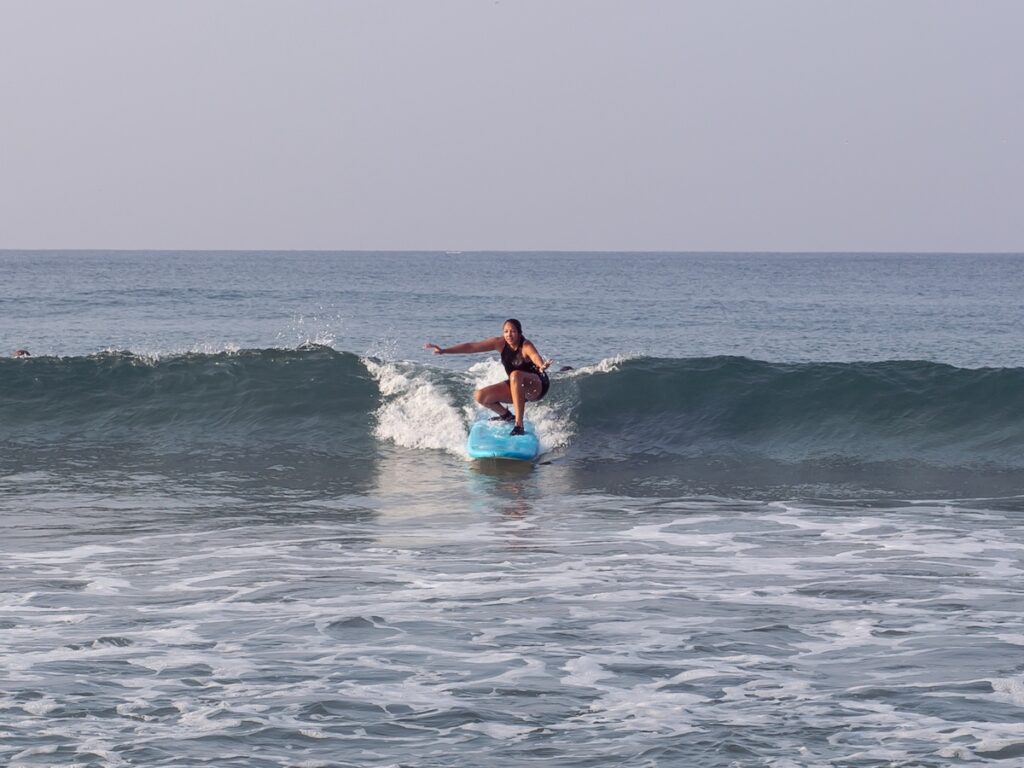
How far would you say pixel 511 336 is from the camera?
15.6 meters

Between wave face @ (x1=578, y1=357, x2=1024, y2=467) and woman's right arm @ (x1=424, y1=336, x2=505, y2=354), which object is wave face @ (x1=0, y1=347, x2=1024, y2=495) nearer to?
wave face @ (x1=578, y1=357, x2=1024, y2=467)

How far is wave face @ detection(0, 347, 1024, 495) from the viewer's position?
16.1m

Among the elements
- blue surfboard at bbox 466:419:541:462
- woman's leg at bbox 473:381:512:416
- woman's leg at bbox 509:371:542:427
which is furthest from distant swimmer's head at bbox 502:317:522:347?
blue surfboard at bbox 466:419:541:462

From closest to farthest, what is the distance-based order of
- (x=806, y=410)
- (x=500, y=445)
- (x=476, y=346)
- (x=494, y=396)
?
(x=500, y=445) → (x=476, y=346) → (x=494, y=396) → (x=806, y=410)

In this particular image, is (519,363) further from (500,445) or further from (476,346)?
(500,445)

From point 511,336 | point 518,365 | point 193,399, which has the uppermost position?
point 511,336

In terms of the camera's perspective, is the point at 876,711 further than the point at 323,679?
No

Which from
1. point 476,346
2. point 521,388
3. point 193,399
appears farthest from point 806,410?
point 193,399

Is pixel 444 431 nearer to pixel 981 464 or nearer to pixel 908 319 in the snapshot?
pixel 981 464

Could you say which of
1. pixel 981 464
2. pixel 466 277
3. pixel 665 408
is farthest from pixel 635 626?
pixel 466 277

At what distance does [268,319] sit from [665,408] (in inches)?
1145

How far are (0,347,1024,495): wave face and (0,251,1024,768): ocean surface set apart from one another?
64mm

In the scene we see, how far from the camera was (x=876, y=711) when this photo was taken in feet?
21.4

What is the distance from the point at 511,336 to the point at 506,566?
608cm
